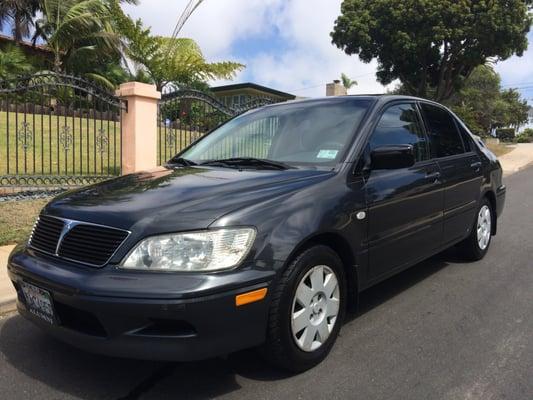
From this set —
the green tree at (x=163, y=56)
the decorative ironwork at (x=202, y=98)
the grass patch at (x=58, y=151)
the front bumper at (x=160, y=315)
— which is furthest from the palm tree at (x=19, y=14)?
the front bumper at (x=160, y=315)

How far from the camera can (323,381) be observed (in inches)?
118

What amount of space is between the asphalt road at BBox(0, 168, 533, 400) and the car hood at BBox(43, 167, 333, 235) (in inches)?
37.3

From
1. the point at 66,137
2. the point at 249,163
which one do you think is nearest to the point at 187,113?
the point at 66,137

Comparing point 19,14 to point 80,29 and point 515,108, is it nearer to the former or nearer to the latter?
point 80,29

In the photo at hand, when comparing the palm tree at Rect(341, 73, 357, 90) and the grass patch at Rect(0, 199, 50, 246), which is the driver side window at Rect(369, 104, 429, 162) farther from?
the palm tree at Rect(341, 73, 357, 90)

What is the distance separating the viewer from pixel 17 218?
268 inches

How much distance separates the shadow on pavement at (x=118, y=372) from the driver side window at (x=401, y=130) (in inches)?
70.9

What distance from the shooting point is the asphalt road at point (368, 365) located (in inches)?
114

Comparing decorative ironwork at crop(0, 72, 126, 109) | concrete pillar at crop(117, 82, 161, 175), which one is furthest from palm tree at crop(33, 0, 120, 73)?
concrete pillar at crop(117, 82, 161, 175)

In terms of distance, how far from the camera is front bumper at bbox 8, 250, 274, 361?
250cm

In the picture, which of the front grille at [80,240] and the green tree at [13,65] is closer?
the front grille at [80,240]

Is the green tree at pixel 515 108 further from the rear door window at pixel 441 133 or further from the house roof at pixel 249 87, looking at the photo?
Result: the rear door window at pixel 441 133

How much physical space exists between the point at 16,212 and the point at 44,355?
14.1ft

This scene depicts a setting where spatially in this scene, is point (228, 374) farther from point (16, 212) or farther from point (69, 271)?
point (16, 212)
